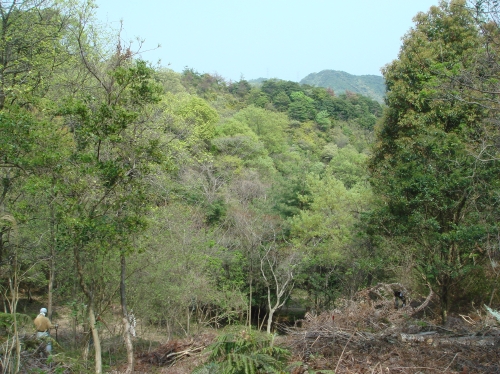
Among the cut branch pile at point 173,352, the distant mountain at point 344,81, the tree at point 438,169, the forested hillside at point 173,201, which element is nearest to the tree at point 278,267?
the forested hillside at point 173,201

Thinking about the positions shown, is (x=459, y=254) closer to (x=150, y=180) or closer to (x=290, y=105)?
(x=150, y=180)

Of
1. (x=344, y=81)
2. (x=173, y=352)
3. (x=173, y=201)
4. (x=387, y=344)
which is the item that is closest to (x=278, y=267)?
(x=173, y=201)

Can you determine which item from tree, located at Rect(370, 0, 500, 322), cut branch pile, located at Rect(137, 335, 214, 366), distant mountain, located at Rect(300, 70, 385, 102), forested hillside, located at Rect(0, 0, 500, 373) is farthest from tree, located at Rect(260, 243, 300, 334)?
distant mountain, located at Rect(300, 70, 385, 102)

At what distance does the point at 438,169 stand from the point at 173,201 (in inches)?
314

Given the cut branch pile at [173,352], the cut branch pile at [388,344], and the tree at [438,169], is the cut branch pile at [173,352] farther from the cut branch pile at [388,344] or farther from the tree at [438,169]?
Answer: the tree at [438,169]

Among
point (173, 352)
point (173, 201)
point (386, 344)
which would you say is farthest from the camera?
point (173, 201)

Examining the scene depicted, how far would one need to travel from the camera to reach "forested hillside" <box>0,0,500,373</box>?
6.58 meters

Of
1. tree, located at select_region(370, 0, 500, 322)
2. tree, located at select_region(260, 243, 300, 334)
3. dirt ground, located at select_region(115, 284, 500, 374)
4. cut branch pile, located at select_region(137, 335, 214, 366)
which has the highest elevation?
tree, located at select_region(370, 0, 500, 322)

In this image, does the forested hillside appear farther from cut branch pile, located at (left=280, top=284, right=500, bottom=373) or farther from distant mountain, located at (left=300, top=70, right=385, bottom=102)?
distant mountain, located at (left=300, top=70, right=385, bottom=102)

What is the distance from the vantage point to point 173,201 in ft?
45.5

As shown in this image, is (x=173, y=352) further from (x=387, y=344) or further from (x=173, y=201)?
(x=173, y=201)

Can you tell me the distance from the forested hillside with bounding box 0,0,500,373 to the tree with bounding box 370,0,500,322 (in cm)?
4

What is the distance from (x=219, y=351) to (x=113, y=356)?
21.7 feet

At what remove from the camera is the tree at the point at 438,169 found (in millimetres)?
9242
